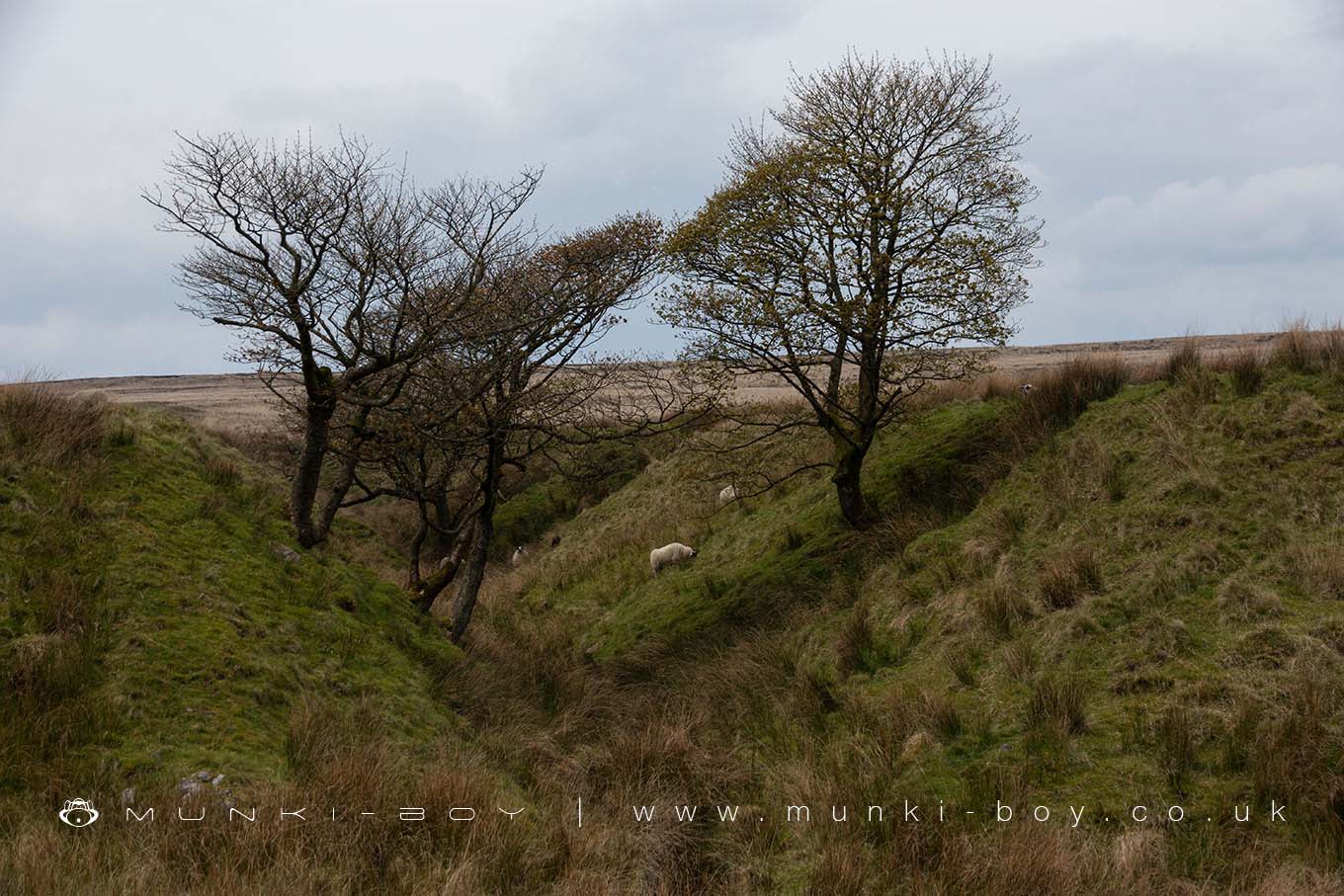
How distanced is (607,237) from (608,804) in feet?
40.7

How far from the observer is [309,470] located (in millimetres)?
13844

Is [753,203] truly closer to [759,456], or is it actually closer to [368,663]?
[759,456]

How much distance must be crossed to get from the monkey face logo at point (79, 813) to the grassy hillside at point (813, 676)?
285 mm

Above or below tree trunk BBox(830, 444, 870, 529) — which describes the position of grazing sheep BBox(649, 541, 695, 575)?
below

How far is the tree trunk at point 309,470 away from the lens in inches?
533

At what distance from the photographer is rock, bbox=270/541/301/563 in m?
12.8

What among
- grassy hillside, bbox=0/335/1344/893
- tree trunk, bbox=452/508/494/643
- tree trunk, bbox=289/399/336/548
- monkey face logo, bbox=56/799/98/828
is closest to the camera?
monkey face logo, bbox=56/799/98/828

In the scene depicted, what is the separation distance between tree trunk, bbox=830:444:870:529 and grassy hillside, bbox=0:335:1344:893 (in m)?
0.38

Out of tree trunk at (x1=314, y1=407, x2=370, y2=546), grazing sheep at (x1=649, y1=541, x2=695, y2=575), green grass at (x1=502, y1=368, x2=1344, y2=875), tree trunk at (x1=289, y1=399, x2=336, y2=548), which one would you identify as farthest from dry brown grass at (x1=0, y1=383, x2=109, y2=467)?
grazing sheep at (x1=649, y1=541, x2=695, y2=575)

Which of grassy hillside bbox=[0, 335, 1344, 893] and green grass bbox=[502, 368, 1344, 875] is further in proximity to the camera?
green grass bbox=[502, 368, 1344, 875]

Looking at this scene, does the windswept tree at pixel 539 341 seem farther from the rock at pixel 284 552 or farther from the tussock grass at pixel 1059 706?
the tussock grass at pixel 1059 706

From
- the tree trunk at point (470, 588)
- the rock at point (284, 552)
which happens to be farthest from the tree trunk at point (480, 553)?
the rock at point (284, 552)

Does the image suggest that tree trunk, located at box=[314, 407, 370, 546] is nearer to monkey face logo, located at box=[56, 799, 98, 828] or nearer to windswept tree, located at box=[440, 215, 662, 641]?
windswept tree, located at box=[440, 215, 662, 641]

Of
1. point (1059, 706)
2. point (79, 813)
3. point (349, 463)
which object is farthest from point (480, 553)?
point (1059, 706)
